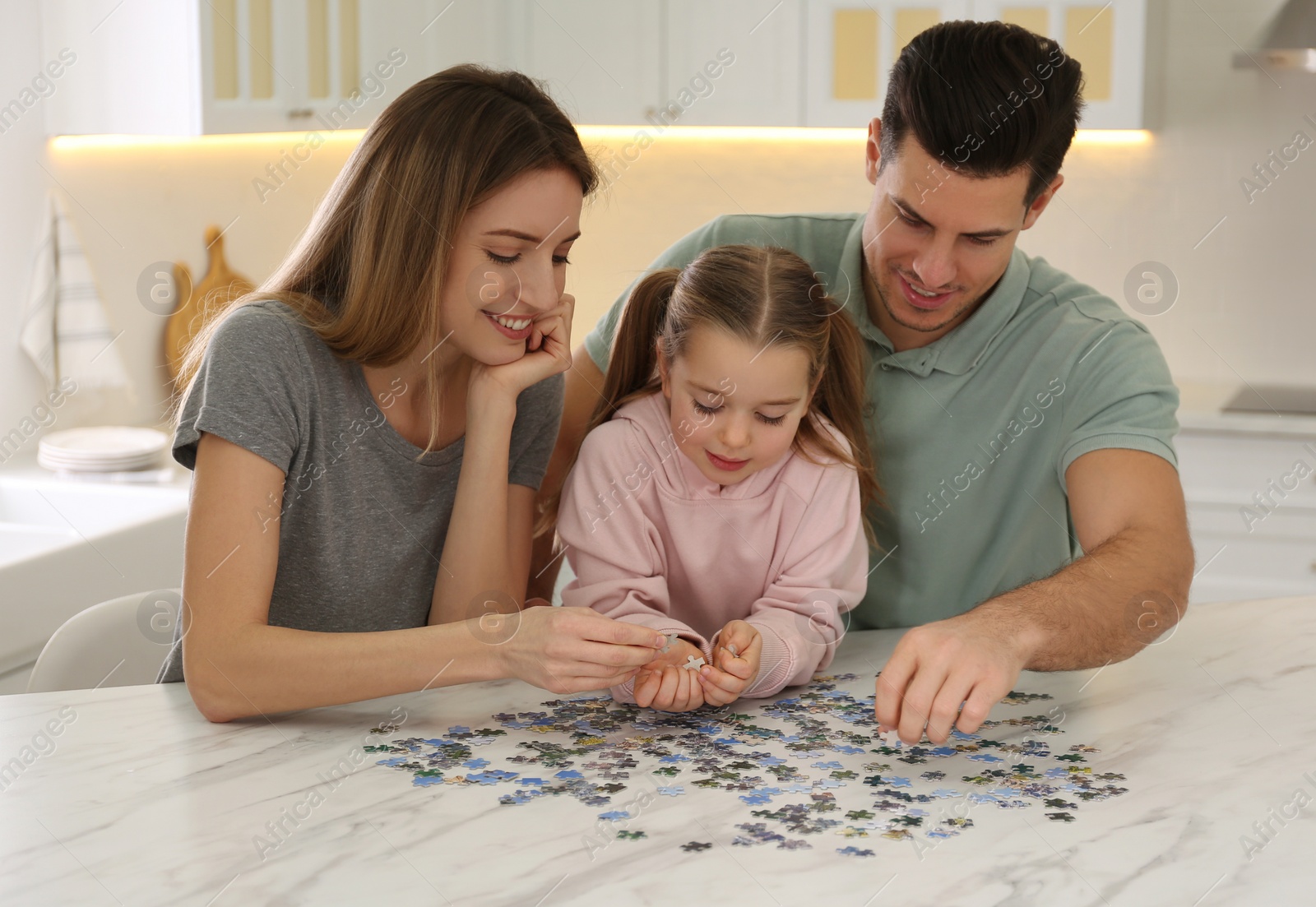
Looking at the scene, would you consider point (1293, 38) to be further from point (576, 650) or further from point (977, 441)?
point (576, 650)

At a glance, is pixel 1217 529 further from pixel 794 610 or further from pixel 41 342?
pixel 41 342

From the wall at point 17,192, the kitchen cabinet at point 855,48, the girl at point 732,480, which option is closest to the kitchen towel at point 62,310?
the wall at point 17,192

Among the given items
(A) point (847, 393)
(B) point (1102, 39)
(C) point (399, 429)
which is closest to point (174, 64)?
(C) point (399, 429)

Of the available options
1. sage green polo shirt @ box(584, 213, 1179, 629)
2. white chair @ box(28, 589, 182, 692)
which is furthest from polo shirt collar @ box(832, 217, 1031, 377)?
white chair @ box(28, 589, 182, 692)

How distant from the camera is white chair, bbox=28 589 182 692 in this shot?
1877 millimetres

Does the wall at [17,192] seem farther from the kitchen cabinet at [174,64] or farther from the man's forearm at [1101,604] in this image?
the man's forearm at [1101,604]

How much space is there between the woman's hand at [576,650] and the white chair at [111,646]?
2.48ft

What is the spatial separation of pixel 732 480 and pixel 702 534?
104 millimetres

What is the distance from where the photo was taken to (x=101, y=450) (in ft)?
11.5

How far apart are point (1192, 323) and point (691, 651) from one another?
362 centimetres

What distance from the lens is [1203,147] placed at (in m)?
4.46

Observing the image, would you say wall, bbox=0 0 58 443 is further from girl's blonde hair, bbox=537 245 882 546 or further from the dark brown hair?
the dark brown hair

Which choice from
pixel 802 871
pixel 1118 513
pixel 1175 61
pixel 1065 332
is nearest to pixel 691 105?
pixel 1175 61

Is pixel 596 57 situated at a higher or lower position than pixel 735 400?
higher
